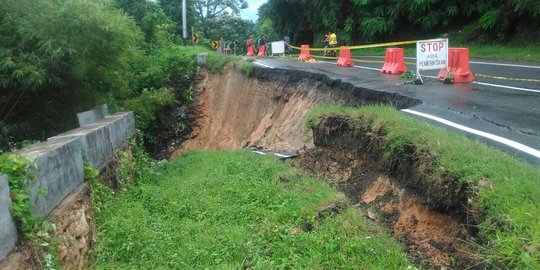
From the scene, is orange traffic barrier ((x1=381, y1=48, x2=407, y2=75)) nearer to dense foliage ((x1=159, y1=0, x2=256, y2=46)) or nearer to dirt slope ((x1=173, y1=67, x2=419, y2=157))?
dirt slope ((x1=173, y1=67, x2=419, y2=157))

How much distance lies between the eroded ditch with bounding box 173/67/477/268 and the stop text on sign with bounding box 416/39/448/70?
6.75 ft

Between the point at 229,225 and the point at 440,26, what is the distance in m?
24.3

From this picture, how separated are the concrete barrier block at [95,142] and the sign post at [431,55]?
7572mm

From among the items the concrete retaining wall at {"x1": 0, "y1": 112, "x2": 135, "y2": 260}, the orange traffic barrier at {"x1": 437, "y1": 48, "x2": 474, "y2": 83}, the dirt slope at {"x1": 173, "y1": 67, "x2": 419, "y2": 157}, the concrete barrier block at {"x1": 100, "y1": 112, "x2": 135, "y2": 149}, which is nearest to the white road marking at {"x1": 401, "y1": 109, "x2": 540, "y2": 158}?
the dirt slope at {"x1": 173, "y1": 67, "x2": 419, "y2": 157}

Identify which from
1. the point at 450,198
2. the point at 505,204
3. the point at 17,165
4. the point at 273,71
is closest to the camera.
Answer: the point at 505,204

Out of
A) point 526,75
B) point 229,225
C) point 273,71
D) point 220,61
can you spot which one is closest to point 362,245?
point 229,225

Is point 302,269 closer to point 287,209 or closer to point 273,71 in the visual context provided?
point 287,209

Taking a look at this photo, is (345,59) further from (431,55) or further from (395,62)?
(431,55)

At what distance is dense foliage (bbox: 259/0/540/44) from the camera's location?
21.8 m

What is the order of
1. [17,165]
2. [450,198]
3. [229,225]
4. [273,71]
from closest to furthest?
[17,165] < [450,198] < [229,225] < [273,71]

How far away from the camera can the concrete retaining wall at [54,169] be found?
4184 millimetres

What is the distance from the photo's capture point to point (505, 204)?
416 centimetres

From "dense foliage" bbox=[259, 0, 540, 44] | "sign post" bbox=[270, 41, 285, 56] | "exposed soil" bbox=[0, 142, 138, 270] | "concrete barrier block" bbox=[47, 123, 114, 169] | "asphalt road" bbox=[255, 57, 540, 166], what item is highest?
"dense foliage" bbox=[259, 0, 540, 44]

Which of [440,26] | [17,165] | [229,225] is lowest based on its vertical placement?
[229,225]
